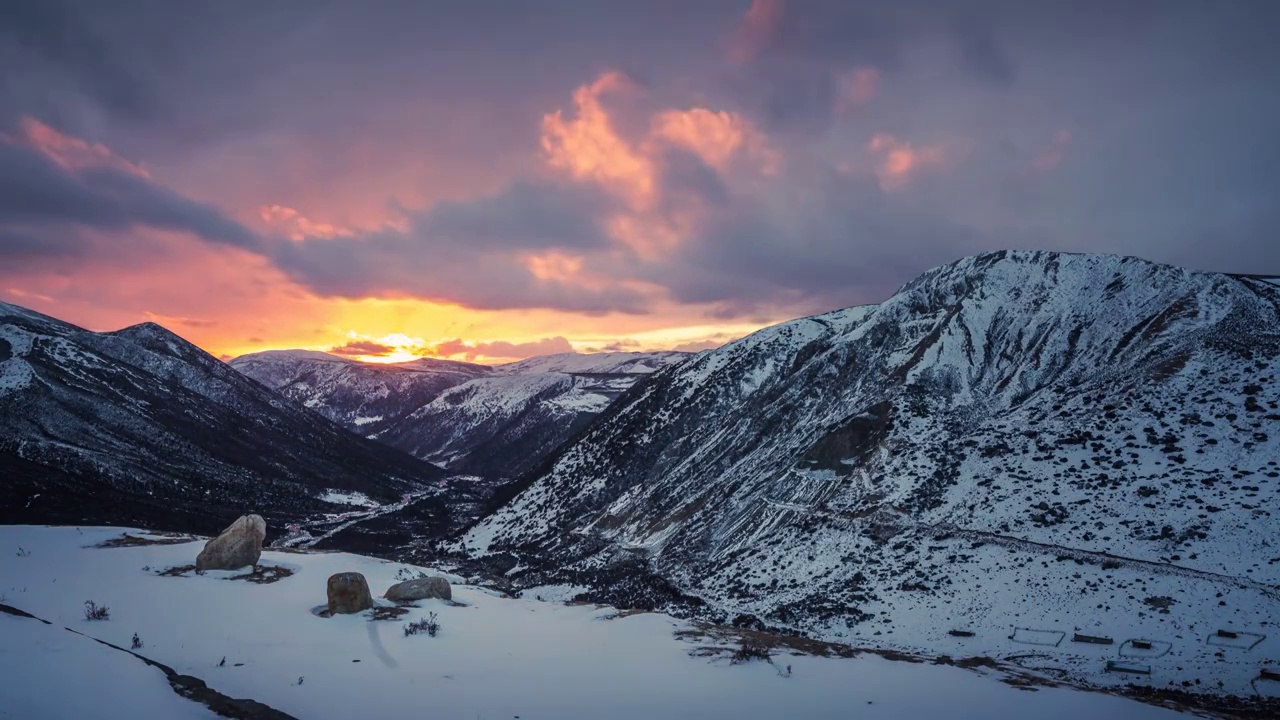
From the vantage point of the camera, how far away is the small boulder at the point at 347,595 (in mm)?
16875

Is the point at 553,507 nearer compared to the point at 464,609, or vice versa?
the point at 464,609

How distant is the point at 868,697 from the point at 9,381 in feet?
515

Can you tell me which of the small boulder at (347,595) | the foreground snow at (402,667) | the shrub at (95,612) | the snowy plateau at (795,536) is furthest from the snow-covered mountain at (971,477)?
the shrub at (95,612)

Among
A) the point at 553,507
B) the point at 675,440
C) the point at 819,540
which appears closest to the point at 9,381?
the point at 553,507

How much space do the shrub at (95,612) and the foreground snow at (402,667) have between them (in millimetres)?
223

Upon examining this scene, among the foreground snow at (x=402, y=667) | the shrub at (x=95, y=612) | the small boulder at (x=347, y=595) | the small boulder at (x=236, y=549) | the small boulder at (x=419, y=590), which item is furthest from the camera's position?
the small boulder at (x=236, y=549)

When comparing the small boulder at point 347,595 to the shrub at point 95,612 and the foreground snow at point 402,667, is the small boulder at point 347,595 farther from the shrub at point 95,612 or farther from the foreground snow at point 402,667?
the shrub at point 95,612

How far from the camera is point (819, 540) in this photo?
5188 cm

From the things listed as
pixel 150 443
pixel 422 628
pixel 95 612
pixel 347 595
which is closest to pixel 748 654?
pixel 422 628

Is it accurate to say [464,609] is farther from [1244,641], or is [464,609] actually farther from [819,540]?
Result: [819,540]

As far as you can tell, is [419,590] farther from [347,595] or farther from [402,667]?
[402,667]

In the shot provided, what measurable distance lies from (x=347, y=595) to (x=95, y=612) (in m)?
5.25

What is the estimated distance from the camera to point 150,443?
12350cm

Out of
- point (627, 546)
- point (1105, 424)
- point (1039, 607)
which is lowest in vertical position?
point (627, 546)
